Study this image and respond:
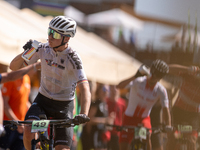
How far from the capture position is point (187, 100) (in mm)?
7102

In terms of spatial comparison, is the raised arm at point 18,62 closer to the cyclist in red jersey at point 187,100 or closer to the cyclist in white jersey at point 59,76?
the cyclist in white jersey at point 59,76

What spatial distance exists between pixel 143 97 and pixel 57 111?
2571 millimetres

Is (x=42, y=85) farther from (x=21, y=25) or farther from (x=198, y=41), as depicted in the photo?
(x=21, y=25)

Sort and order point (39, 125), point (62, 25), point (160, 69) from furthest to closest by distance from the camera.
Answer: point (160, 69) < point (62, 25) < point (39, 125)

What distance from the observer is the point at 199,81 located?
691cm

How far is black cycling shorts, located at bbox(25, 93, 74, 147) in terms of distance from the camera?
16.2 feet

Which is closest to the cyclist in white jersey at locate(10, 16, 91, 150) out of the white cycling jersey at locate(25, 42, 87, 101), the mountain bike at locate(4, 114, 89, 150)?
the white cycling jersey at locate(25, 42, 87, 101)

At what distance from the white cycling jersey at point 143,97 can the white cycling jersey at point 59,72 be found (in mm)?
2332

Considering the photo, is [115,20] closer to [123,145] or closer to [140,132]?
[123,145]

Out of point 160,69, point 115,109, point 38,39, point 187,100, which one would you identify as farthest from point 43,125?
point 38,39

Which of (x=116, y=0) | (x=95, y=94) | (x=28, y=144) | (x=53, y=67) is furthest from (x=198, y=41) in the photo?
(x=116, y=0)

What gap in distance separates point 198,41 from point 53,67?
333 cm

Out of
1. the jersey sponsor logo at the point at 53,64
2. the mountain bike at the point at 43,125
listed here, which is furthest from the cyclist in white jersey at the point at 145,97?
the mountain bike at the point at 43,125

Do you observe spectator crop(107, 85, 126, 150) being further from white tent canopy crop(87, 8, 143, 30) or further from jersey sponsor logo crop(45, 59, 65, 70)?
white tent canopy crop(87, 8, 143, 30)
